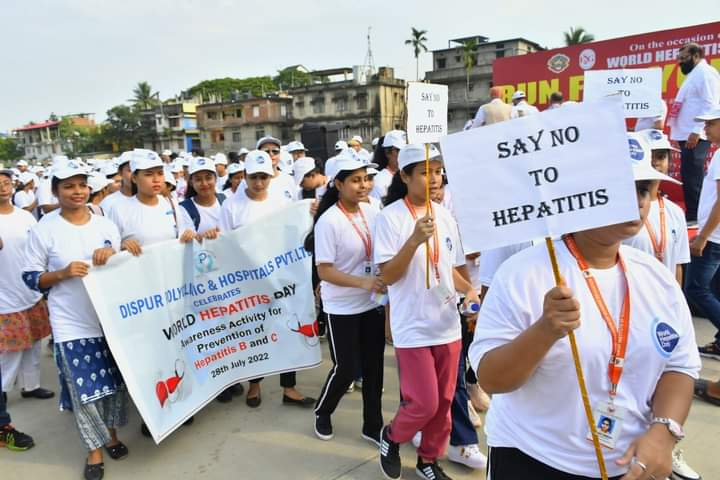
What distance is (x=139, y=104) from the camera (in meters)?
76.2

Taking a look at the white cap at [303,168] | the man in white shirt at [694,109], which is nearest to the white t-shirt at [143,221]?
the white cap at [303,168]

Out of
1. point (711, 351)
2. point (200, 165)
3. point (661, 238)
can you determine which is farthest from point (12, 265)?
point (711, 351)

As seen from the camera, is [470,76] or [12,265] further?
[470,76]

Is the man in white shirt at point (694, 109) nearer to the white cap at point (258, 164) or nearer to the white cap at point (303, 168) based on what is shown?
the white cap at point (303, 168)

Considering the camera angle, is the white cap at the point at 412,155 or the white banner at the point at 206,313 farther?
the white banner at the point at 206,313

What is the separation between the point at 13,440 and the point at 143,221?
6.04 ft

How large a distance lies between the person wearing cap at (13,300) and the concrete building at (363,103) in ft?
136

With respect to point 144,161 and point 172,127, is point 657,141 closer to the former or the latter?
point 144,161

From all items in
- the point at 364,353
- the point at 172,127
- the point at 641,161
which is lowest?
the point at 364,353

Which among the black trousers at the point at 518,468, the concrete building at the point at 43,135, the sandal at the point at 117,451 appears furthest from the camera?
the concrete building at the point at 43,135

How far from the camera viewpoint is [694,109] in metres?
7.32

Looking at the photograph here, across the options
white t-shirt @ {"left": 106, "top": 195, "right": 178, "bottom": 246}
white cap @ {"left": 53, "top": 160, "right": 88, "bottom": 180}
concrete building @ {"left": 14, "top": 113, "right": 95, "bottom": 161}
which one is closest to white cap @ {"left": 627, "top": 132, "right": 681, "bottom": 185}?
white cap @ {"left": 53, "top": 160, "right": 88, "bottom": 180}

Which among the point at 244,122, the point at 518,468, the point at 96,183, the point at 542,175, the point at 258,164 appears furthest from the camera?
the point at 244,122

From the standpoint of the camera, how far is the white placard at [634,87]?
16.8 feet
